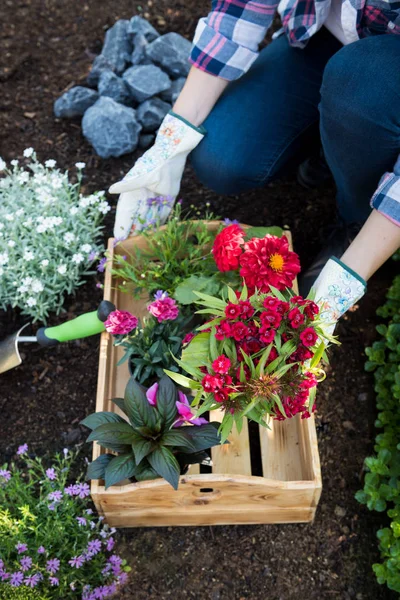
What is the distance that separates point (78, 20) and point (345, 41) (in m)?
1.59

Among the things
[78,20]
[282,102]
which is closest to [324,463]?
[282,102]

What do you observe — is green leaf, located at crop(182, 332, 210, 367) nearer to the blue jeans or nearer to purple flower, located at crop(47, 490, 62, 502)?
purple flower, located at crop(47, 490, 62, 502)

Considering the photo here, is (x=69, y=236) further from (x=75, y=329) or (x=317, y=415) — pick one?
(x=317, y=415)

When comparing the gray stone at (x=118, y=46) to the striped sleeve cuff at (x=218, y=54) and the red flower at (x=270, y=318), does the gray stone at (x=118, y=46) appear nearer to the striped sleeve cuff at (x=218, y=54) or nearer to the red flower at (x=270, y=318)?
the striped sleeve cuff at (x=218, y=54)

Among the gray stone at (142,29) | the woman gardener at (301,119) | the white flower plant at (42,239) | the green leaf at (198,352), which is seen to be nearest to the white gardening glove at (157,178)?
the woman gardener at (301,119)

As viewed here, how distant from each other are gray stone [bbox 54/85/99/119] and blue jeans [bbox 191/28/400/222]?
79 centimetres

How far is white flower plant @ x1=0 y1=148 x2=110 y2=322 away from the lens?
6.41 feet

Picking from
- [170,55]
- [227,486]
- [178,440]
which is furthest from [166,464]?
[170,55]

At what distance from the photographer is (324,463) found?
1872mm

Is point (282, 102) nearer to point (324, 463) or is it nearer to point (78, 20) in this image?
point (324, 463)

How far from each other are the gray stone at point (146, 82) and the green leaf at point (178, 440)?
5.17 ft

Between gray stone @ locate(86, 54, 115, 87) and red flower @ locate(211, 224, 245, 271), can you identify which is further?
gray stone @ locate(86, 54, 115, 87)

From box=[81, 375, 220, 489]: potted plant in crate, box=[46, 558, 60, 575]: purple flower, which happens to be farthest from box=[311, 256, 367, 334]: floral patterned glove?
box=[46, 558, 60, 575]: purple flower

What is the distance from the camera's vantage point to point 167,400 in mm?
1478
